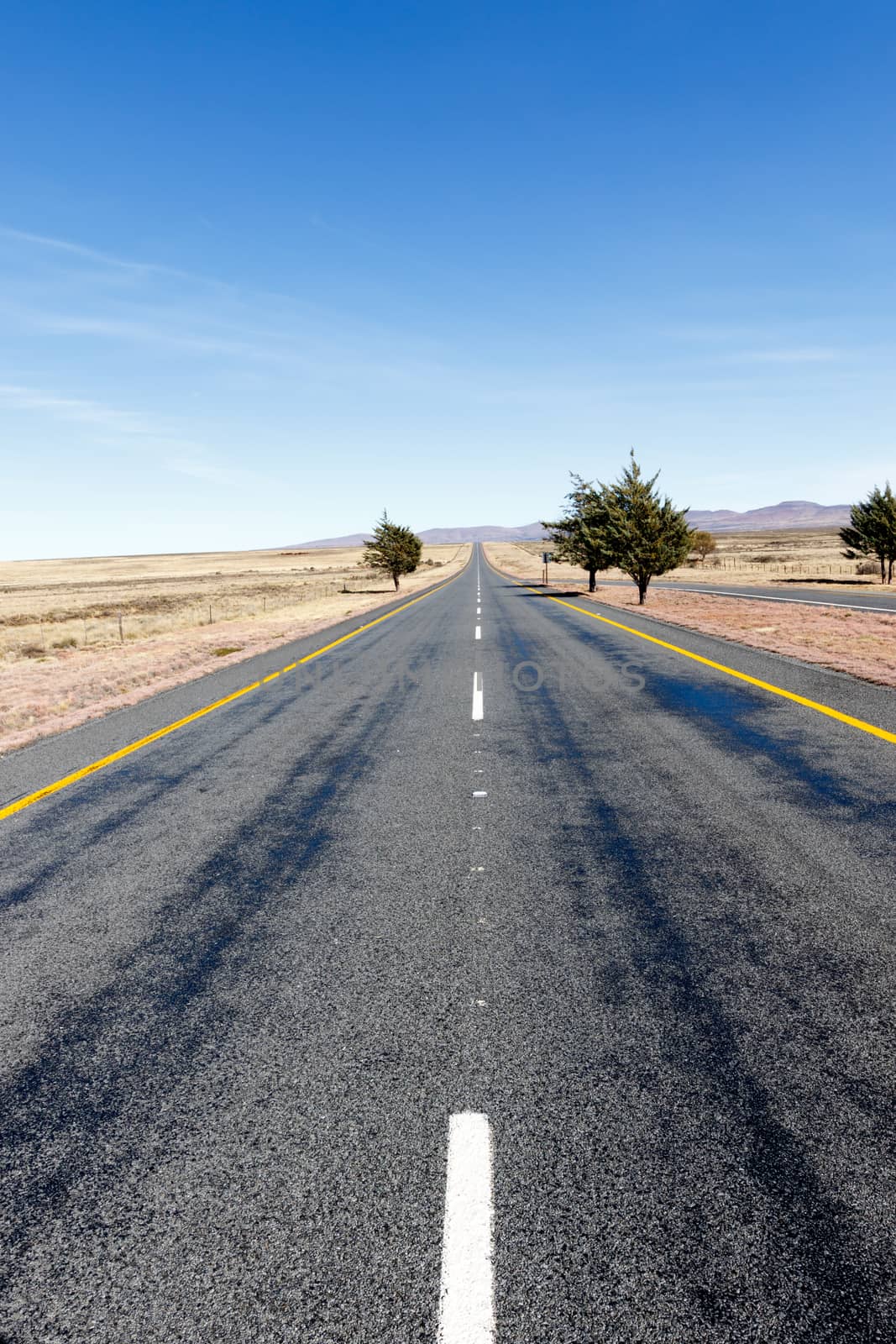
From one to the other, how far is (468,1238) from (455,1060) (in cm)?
82

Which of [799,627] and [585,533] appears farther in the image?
[585,533]

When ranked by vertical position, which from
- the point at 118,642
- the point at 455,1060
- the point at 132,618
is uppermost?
the point at 132,618

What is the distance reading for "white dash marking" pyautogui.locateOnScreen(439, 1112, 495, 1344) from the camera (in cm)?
192

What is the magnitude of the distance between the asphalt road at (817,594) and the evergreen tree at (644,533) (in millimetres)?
4045

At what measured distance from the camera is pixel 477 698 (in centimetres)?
1089

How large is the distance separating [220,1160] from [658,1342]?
1.46 m

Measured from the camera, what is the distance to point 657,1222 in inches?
86.5

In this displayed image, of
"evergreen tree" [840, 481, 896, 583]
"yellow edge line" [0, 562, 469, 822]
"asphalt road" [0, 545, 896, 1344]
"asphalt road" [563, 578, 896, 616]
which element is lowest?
"asphalt road" [0, 545, 896, 1344]

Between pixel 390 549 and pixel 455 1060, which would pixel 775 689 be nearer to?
pixel 455 1060

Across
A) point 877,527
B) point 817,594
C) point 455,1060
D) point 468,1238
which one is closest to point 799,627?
point 817,594

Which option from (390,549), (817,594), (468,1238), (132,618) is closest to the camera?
(468,1238)

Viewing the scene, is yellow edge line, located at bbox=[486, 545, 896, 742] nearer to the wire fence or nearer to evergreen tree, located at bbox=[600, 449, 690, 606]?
evergreen tree, located at bbox=[600, 449, 690, 606]

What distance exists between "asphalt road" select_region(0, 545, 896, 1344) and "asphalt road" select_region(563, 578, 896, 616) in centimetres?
2168

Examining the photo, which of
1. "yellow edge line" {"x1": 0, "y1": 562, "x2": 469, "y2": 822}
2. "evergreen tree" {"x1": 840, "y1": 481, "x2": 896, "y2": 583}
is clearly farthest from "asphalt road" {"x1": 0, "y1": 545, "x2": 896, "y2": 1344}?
"evergreen tree" {"x1": 840, "y1": 481, "x2": 896, "y2": 583}
